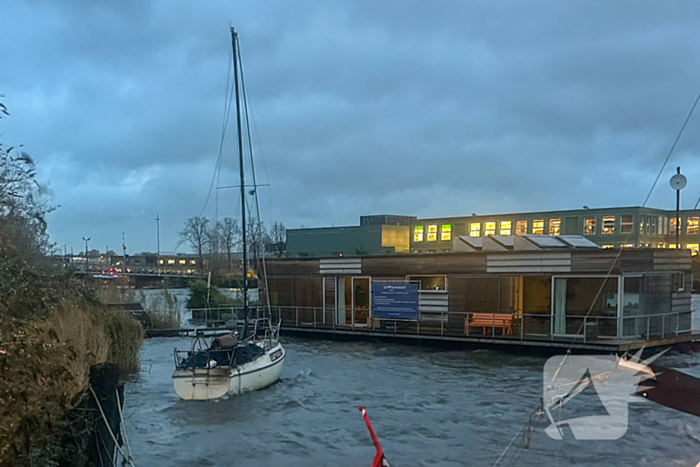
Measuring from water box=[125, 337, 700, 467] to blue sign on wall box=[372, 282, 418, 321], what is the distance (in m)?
3.67

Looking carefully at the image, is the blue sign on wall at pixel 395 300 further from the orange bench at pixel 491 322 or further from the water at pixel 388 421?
the water at pixel 388 421

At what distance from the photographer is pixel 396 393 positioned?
15.9 metres

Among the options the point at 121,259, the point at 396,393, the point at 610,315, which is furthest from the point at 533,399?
the point at 121,259

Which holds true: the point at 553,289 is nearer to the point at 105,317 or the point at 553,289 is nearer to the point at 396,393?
the point at 396,393

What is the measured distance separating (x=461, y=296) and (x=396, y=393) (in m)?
7.36

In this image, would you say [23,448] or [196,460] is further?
[196,460]

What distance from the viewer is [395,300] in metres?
23.7

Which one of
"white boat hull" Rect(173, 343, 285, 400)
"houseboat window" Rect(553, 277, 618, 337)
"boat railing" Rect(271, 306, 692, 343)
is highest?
"houseboat window" Rect(553, 277, 618, 337)

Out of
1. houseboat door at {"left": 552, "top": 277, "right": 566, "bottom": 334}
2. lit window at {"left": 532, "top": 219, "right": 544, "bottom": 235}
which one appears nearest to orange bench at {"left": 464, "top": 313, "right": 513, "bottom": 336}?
houseboat door at {"left": 552, "top": 277, "right": 566, "bottom": 334}

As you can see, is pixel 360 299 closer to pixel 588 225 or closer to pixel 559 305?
pixel 559 305

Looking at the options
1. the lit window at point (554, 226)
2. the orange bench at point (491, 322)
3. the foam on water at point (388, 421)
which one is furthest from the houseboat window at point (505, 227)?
the foam on water at point (388, 421)

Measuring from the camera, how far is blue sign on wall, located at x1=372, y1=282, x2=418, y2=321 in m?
23.4

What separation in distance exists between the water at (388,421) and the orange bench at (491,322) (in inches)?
53.6

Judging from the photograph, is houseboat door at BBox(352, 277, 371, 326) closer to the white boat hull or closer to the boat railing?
the boat railing
